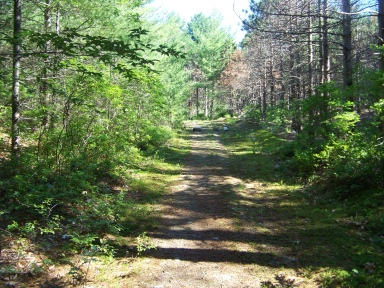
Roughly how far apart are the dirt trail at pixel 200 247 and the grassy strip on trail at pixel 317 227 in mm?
353

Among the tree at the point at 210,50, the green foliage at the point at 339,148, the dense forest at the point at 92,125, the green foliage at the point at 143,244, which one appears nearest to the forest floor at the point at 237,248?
the green foliage at the point at 143,244

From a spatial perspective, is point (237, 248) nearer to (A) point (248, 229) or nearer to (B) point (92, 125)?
(A) point (248, 229)

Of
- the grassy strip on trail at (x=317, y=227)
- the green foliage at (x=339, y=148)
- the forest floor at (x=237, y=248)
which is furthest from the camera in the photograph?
the green foliage at (x=339, y=148)

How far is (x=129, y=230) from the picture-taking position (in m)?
6.00

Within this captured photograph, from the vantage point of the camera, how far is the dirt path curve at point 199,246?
4348 mm

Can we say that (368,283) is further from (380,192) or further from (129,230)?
(129,230)

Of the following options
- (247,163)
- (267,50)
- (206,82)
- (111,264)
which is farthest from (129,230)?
(206,82)

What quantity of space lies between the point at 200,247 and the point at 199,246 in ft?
0.15

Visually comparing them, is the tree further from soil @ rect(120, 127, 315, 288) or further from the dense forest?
soil @ rect(120, 127, 315, 288)

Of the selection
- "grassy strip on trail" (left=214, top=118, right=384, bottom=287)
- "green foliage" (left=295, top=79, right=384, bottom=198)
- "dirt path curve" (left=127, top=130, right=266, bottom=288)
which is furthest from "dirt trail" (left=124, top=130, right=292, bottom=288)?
"green foliage" (left=295, top=79, right=384, bottom=198)

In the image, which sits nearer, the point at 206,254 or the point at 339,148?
the point at 206,254

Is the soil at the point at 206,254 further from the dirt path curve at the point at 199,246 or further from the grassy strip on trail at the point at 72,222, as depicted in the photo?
the grassy strip on trail at the point at 72,222

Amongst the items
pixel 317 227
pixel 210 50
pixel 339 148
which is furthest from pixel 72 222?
pixel 210 50

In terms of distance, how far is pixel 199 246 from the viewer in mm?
5391
